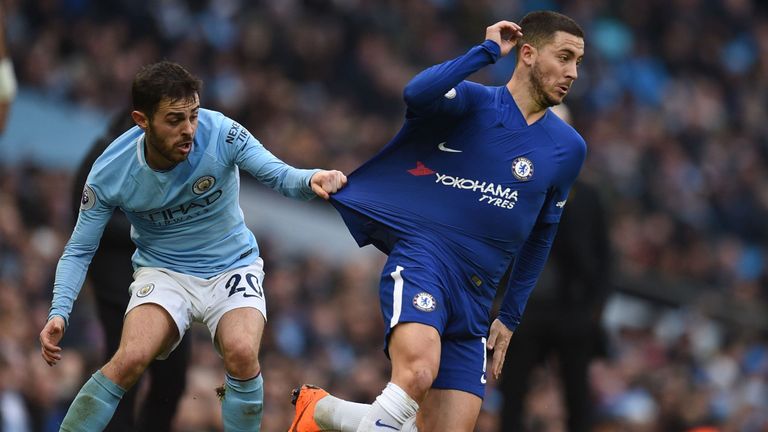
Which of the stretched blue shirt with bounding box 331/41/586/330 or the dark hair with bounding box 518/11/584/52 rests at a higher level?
the dark hair with bounding box 518/11/584/52

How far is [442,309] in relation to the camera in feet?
23.8

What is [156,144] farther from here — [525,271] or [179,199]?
[525,271]

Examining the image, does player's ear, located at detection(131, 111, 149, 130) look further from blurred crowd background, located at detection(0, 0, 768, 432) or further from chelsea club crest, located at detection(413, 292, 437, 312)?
blurred crowd background, located at detection(0, 0, 768, 432)

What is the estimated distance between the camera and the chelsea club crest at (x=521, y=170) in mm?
7516

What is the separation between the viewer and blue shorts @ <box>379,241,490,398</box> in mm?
7180

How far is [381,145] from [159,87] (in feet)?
36.7

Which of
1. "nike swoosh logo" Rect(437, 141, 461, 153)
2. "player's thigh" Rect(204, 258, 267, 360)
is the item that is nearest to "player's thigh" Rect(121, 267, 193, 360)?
"player's thigh" Rect(204, 258, 267, 360)

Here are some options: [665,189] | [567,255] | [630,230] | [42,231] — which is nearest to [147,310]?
[567,255]

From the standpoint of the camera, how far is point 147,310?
7.23m

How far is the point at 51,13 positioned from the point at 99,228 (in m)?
9.32

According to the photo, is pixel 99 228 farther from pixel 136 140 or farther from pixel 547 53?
pixel 547 53

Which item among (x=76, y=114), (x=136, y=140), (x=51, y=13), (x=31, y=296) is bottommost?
Answer: (x=31, y=296)

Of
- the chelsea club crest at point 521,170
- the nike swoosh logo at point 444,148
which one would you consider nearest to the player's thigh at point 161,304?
the nike swoosh logo at point 444,148

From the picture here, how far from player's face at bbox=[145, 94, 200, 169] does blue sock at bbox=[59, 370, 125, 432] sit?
1.19m
